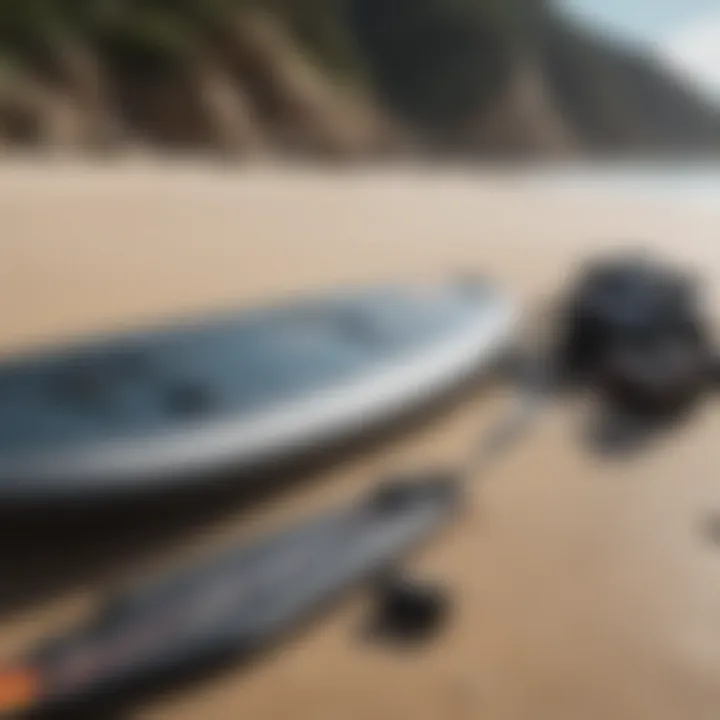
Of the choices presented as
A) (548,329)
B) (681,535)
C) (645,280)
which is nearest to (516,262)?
(548,329)

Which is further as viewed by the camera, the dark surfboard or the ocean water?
the ocean water

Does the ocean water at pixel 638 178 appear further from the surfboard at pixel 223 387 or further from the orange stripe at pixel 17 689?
the orange stripe at pixel 17 689

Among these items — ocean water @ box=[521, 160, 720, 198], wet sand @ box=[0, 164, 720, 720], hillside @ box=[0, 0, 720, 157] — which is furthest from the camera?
hillside @ box=[0, 0, 720, 157]

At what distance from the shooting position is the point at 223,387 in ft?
12.2

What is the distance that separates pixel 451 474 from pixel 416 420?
48 cm

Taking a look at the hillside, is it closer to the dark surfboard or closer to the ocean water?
the ocean water

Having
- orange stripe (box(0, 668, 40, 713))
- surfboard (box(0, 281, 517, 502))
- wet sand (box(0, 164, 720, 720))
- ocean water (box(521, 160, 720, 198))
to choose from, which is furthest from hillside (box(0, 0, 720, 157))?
orange stripe (box(0, 668, 40, 713))

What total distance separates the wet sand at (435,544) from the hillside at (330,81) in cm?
703

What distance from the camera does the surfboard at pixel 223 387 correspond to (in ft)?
10.0

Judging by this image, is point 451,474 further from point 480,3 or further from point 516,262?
point 480,3

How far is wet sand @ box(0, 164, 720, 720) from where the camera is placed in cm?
272

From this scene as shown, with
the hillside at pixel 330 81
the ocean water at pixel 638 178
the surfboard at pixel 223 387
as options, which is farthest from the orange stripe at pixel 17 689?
the ocean water at pixel 638 178

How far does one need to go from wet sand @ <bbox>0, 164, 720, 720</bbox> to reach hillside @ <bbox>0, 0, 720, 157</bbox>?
7.03 m

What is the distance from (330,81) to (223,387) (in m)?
17.8
